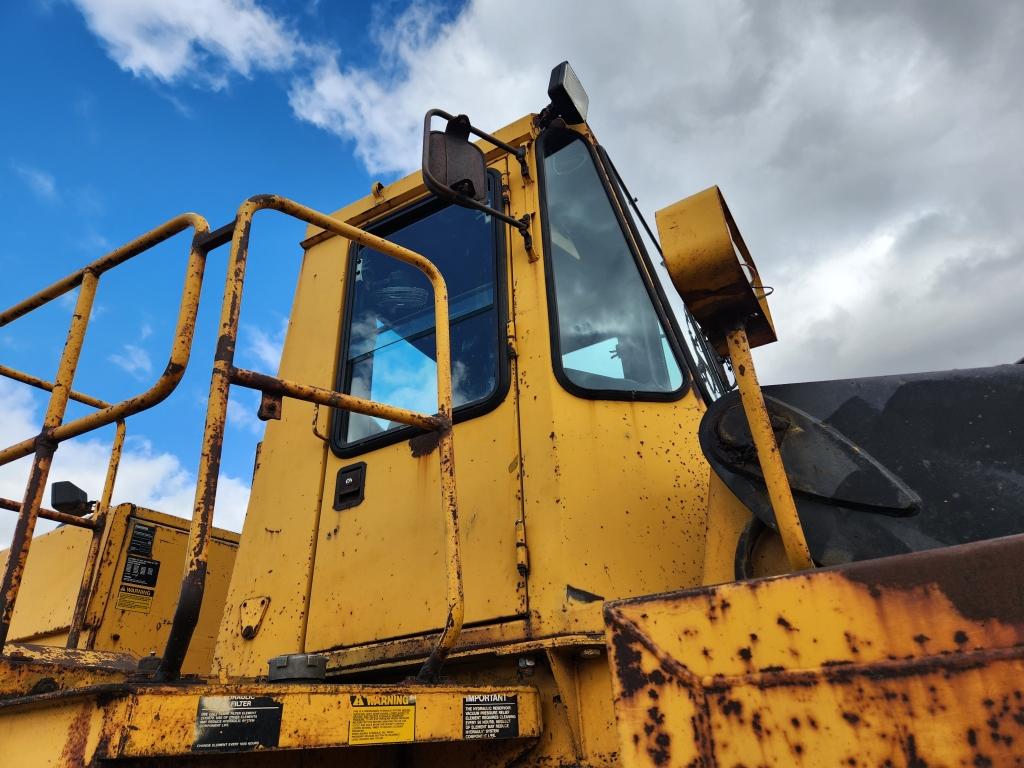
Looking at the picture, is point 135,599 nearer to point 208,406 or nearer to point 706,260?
point 208,406

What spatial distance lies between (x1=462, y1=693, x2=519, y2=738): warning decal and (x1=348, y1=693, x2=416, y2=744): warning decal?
0.14 m

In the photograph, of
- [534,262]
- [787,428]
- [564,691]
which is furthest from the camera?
[534,262]

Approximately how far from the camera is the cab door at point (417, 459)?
5.92ft

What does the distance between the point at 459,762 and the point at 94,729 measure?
806mm

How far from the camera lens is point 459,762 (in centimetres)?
154

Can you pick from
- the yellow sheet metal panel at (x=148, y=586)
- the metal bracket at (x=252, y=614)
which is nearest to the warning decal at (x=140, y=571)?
the yellow sheet metal panel at (x=148, y=586)

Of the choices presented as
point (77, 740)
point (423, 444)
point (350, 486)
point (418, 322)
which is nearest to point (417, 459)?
point (423, 444)

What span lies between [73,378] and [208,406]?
Answer: 29.2 inches

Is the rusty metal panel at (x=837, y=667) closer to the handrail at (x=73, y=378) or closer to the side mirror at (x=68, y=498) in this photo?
the handrail at (x=73, y=378)

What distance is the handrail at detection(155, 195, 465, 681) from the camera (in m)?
1.17

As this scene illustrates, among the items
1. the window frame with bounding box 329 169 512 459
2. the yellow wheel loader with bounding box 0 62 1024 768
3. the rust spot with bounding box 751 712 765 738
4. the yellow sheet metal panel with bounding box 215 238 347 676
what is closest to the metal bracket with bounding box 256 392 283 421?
the yellow wheel loader with bounding box 0 62 1024 768

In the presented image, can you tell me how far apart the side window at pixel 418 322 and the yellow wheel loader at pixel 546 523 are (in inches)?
0.4

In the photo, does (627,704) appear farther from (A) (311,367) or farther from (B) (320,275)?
(B) (320,275)

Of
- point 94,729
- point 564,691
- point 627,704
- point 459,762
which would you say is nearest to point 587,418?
point 564,691
